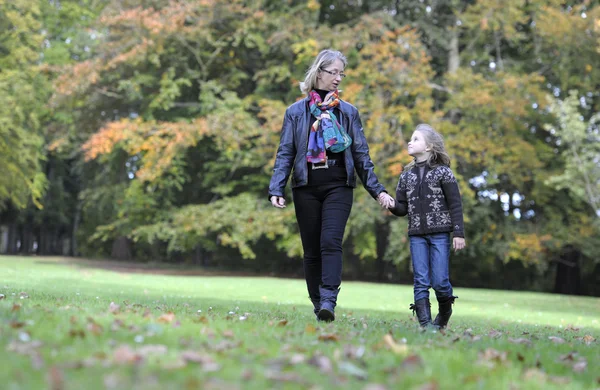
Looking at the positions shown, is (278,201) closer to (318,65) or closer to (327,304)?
(327,304)

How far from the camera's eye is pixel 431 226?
6.36 m

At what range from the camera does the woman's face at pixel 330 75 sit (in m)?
6.23

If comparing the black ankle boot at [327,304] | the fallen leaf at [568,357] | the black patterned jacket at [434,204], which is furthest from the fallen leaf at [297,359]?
the black patterned jacket at [434,204]

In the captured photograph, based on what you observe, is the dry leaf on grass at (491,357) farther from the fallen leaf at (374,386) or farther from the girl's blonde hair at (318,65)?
the girl's blonde hair at (318,65)

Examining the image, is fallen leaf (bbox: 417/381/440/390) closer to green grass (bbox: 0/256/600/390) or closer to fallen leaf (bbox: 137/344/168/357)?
green grass (bbox: 0/256/600/390)

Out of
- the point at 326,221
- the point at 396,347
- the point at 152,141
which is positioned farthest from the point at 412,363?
the point at 152,141

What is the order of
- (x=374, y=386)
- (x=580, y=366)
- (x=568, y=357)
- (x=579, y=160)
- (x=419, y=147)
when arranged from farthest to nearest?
(x=579, y=160), (x=419, y=147), (x=568, y=357), (x=580, y=366), (x=374, y=386)

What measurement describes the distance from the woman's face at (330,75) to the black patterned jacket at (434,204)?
1.17m

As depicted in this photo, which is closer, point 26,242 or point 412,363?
point 412,363

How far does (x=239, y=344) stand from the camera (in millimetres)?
3869

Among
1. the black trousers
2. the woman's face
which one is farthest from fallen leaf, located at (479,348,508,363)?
the woman's face

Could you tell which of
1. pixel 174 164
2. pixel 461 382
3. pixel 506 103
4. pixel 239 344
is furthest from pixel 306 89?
pixel 174 164

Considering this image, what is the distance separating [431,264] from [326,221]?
1.07 meters

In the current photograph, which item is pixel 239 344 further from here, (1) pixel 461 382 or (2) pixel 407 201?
(2) pixel 407 201
